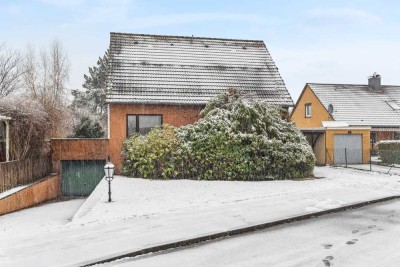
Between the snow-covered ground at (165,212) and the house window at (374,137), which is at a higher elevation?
the house window at (374,137)

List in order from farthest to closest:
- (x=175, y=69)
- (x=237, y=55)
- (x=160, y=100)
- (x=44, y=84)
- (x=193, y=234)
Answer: (x=44, y=84), (x=237, y=55), (x=175, y=69), (x=160, y=100), (x=193, y=234)

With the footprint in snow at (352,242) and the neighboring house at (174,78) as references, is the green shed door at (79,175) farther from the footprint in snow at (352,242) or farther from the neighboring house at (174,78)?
the footprint in snow at (352,242)

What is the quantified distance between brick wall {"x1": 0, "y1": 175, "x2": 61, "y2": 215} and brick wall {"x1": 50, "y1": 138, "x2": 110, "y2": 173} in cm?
99

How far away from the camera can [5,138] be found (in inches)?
680

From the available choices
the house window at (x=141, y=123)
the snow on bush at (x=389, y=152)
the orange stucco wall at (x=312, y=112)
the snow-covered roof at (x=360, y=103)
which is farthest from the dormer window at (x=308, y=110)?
the house window at (x=141, y=123)

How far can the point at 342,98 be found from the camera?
31.7 metres

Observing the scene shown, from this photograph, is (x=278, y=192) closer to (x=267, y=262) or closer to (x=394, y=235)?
(x=394, y=235)

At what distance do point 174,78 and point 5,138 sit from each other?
844 cm

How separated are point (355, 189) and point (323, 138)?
37.9 feet

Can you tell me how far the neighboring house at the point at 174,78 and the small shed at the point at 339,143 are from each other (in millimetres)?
5387

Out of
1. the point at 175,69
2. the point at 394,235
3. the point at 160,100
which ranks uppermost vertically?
the point at 175,69

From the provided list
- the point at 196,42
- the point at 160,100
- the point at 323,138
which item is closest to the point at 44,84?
the point at 196,42

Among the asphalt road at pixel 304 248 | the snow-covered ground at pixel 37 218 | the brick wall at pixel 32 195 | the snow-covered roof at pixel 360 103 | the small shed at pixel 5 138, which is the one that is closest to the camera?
the asphalt road at pixel 304 248

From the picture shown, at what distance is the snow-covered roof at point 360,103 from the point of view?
29.9m
